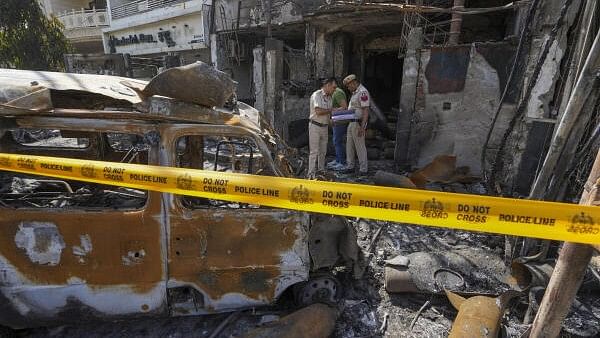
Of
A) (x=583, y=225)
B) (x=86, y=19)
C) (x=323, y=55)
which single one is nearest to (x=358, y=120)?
(x=323, y=55)

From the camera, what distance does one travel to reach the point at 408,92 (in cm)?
754

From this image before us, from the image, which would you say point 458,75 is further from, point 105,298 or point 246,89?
point 246,89

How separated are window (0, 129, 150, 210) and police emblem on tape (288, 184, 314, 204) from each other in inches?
48.1

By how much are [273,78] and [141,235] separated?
26.2ft

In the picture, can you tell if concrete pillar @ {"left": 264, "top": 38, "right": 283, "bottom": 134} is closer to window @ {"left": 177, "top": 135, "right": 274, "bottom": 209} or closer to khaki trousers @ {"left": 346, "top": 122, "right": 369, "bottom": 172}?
khaki trousers @ {"left": 346, "top": 122, "right": 369, "bottom": 172}

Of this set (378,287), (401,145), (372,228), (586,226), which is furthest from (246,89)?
(586,226)

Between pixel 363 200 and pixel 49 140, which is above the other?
pixel 363 200

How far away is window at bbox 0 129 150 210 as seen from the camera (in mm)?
2871

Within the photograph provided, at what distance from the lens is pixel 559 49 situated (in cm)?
482

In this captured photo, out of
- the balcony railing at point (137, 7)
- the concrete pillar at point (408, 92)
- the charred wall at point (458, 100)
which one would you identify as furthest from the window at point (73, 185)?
the balcony railing at point (137, 7)

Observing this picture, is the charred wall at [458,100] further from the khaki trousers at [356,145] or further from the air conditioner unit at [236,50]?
→ the air conditioner unit at [236,50]

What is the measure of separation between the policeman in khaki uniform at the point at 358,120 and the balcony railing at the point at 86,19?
24.4m

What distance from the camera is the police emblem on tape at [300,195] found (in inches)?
82.4

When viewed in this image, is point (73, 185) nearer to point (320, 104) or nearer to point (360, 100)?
point (320, 104)
